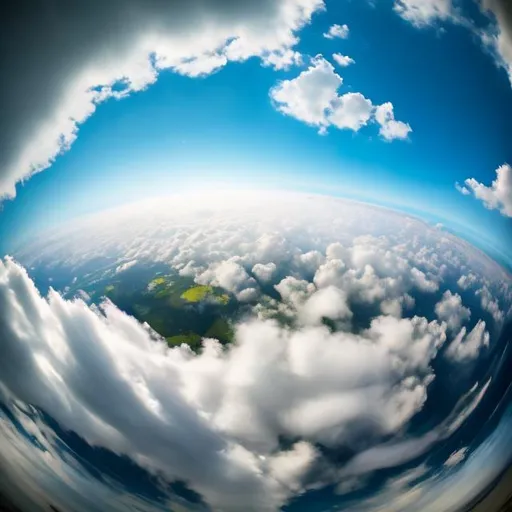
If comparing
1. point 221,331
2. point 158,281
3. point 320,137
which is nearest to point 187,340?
point 221,331

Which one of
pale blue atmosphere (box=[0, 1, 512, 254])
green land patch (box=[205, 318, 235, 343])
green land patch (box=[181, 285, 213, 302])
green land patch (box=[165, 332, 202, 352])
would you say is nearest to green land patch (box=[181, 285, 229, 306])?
green land patch (box=[181, 285, 213, 302])

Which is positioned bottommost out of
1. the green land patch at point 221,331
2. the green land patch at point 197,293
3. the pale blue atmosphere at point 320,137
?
the green land patch at point 221,331

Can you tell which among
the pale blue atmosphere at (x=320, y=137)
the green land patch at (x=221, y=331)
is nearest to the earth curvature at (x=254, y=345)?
the green land patch at (x=221, y=331)

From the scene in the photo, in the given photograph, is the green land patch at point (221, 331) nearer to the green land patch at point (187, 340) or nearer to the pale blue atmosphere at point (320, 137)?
the green land patch at point (187, 340)

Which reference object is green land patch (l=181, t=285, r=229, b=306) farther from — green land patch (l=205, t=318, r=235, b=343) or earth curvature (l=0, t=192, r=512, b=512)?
green land patch (l=205, t=318, r=235, b=343)

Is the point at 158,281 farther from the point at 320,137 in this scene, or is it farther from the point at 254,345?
the point at 320,137

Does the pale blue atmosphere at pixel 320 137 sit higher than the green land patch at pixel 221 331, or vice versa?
the pale blue atmosphere at pixel 320 137

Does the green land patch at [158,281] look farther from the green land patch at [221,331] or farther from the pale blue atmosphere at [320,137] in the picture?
the pale blue atmosphere at [320,137]

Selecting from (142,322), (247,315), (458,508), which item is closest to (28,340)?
(142,322)
